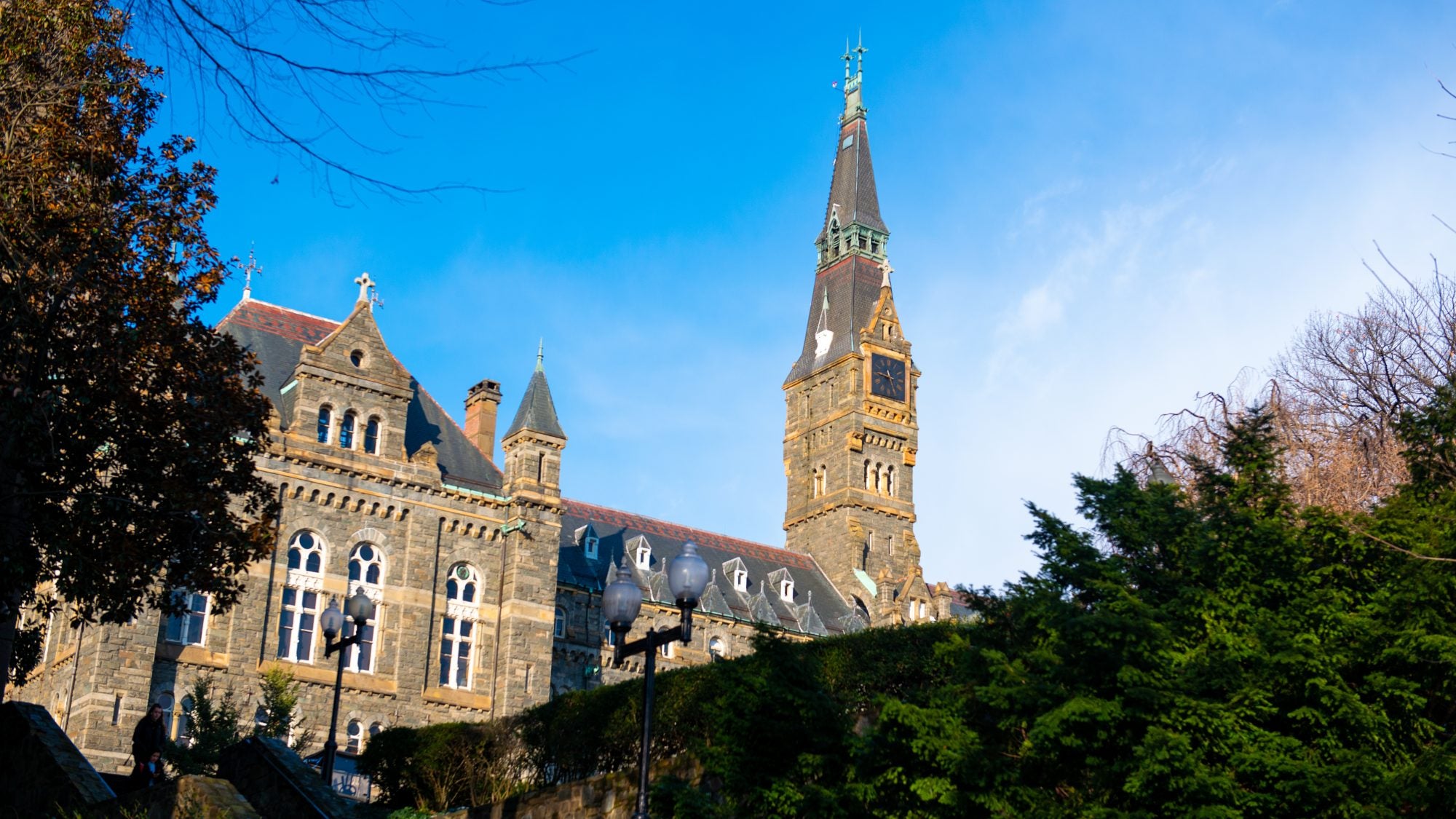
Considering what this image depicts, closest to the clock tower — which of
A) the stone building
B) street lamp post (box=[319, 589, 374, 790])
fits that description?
the stone building

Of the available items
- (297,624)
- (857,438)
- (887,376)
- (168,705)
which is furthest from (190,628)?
(887,376)

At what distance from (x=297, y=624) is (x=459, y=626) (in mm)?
4985

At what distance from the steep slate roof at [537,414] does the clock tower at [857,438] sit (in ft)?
69.7

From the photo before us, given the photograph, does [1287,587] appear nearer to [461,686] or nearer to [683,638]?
[683,638]

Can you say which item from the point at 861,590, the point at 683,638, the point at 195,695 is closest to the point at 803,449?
the point at 861,590

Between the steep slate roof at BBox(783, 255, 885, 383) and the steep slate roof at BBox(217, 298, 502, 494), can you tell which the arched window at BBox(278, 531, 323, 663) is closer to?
the steep slate roof at BBox(217, 298, 502, 494)

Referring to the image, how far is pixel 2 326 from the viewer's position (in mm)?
15586

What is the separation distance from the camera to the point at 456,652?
42938 mm

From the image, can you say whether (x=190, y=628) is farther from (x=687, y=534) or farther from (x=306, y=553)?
(x=687, y=534)

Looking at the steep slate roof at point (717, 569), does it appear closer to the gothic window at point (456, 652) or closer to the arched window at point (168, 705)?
the gothic window at point (456, 652)

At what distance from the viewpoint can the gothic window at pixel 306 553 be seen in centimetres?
4056

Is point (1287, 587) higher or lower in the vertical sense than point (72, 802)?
higher

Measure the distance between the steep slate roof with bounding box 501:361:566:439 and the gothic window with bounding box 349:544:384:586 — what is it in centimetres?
678

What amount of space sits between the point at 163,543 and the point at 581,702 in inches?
358
